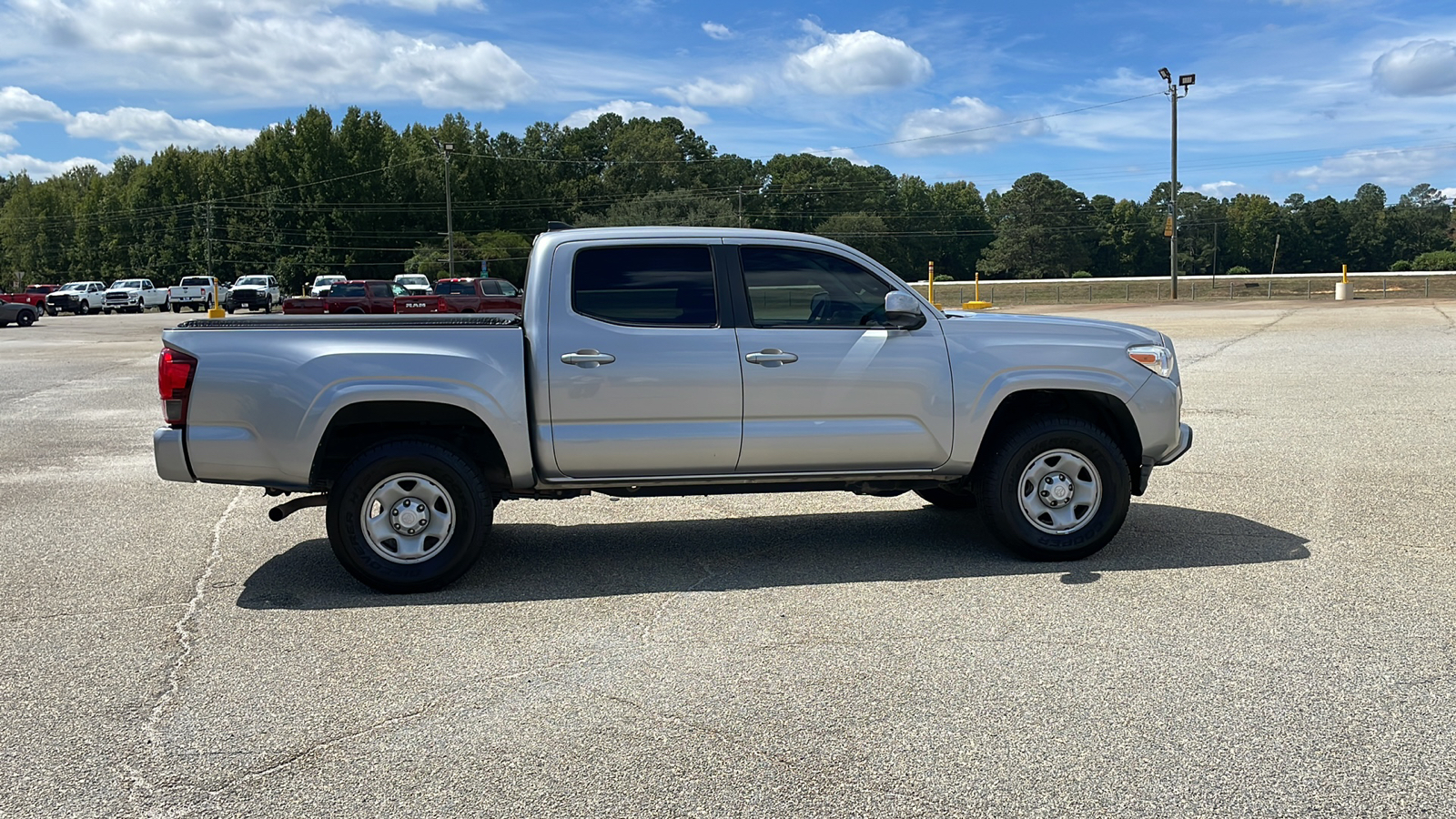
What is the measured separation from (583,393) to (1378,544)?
4689mm

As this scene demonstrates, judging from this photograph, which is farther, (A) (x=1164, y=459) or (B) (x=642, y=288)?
(A) (x=1164, y=459)

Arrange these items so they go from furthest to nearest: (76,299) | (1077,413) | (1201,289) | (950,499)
Answer: (76,299) < (1201,289) < (950,499) < (1077,413)

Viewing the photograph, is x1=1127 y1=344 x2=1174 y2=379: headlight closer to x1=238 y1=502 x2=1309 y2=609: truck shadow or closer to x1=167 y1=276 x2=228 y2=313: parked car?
x1=238 y1=502 x2=1309 y2=609: truck shadow

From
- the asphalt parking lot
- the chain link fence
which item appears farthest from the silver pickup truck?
the chain link fence

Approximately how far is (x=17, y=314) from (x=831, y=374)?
47295 millimetres

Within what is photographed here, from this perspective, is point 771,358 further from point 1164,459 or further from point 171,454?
point 171,454

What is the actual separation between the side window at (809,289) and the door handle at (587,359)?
0.86 m

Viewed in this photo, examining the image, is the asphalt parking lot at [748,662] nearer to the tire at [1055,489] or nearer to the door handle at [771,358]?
the tire at [1055,489]

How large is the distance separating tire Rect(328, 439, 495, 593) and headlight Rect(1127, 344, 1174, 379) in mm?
3709

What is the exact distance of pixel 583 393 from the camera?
6.16 metres

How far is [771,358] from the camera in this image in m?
6.30

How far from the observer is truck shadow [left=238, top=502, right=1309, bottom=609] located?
20.4ft

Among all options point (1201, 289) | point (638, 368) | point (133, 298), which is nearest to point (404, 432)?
point (638, 368)

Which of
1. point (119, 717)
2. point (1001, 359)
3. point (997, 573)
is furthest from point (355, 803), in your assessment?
point (1001, 359)
